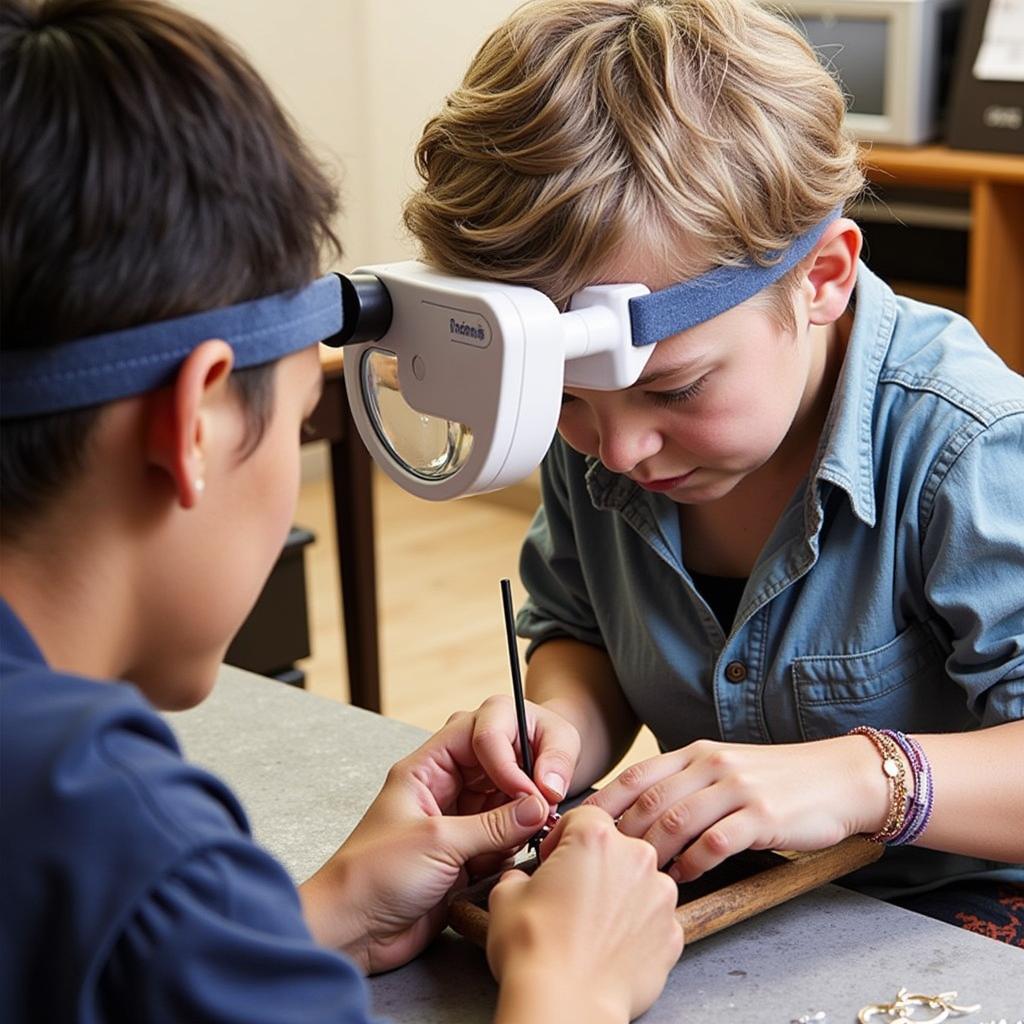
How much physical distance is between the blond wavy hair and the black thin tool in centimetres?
22

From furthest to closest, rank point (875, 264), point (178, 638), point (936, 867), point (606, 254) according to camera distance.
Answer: point (875, 264) < point (936, 867) < point (606, 254) < point (178, 638)

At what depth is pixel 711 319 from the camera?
1.14m

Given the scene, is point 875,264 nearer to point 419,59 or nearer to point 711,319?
point 419,59

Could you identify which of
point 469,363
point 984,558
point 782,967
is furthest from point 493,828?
point 984,558

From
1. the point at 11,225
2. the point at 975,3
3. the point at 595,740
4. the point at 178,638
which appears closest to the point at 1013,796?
the point at 595,740

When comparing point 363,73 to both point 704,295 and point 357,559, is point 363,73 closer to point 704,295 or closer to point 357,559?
point 357,559

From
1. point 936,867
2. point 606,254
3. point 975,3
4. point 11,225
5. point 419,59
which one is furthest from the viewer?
point 419,59

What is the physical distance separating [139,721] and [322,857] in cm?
48

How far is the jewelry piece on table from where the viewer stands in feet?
3.03

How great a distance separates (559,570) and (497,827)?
0.45m

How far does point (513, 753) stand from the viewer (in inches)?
45.5

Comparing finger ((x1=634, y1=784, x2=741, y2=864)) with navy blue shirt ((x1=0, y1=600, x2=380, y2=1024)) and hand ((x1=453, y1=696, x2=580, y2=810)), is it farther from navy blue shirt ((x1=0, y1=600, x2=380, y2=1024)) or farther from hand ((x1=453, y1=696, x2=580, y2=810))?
navy blue shirt ((x1=0, y1=600, x2=380, y2=1024))

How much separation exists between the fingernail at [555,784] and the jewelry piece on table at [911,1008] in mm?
283

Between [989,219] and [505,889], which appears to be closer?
[505,889]
